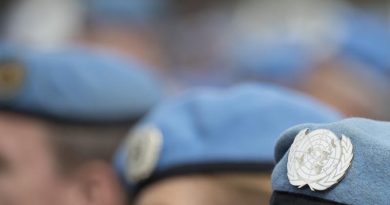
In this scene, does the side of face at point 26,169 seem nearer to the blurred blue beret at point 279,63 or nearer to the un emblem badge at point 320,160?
the un emblem badge at point 320,160

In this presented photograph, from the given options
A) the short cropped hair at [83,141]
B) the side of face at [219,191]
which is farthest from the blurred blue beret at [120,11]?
the side of face at [219,191]

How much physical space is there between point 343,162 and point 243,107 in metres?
0.78

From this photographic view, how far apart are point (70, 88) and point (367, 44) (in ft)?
7.02

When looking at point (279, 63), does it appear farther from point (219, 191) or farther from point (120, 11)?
point (120, 11)

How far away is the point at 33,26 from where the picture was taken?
6984 mm

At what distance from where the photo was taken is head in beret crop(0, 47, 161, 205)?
2.75 metres

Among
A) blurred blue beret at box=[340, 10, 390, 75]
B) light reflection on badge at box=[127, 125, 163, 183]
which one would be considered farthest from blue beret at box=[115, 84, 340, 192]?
blurred blue beret at box=[340, 10, 390, 75]

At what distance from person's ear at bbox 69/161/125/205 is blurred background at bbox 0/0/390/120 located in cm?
113

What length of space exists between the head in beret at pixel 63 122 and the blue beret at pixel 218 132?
0.77 ft

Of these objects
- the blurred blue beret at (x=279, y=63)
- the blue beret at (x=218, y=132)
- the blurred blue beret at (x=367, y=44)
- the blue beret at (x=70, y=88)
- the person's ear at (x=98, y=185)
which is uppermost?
the blue beret at (x=218, y=132)

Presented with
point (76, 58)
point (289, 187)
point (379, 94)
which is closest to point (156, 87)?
point (76, 58)

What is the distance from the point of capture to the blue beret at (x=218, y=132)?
234 cm

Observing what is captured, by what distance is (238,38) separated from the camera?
7.30 m

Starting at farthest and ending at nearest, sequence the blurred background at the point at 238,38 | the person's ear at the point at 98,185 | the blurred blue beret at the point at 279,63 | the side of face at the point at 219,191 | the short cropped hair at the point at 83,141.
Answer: the blurred blue beret at the point at 279,63 → the blurred background at the point at 238,38 → the short cropped hair at the point at 83,141 → the person's ear at the point at 98,185 → the side of face at the point at 219,191
